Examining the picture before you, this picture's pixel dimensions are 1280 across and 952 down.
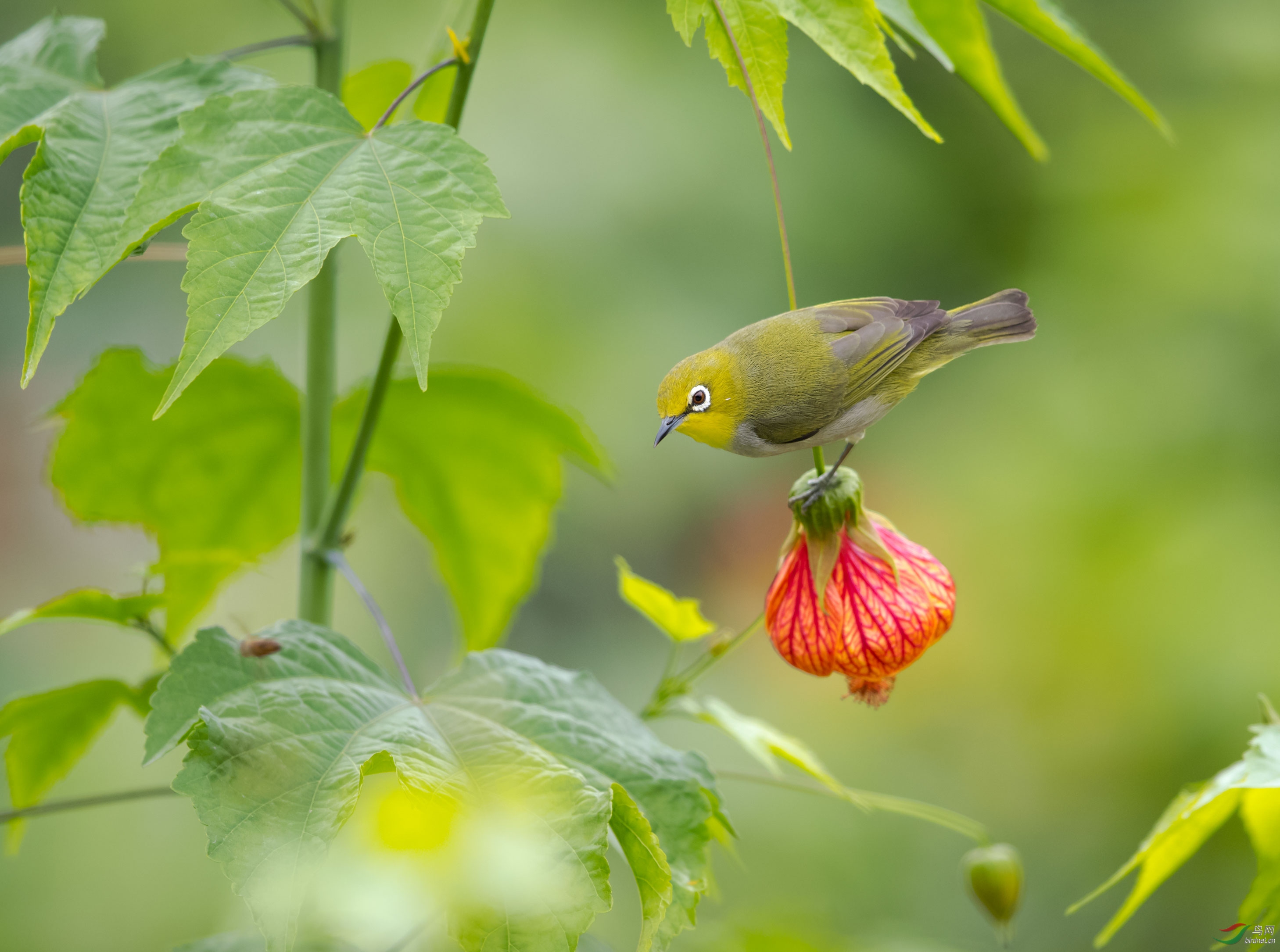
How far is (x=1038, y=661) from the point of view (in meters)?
2.13

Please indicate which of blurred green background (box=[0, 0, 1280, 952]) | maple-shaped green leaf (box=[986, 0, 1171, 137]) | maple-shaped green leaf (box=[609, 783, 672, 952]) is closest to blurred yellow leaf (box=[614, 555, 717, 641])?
maple-shaped green leaf (box=[609, 783, 672, 952])

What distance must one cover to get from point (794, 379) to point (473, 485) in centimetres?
36

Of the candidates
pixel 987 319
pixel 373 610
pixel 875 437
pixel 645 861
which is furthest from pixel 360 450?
pixel 875 437

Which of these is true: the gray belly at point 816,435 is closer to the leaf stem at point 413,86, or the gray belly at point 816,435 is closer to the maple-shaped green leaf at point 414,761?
the maple-shaped green leaf at point 414,761

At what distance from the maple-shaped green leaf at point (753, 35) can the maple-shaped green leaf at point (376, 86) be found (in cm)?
38

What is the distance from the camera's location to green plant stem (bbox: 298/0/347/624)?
0.78m

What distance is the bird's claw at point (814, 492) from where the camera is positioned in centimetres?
73

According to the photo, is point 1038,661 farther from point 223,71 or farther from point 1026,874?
point 223,71

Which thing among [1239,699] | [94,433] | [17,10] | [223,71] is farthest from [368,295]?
[1239,699]

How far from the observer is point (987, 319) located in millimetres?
782

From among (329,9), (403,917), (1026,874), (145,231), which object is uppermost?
(329,9)

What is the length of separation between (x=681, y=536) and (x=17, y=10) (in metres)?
1.79

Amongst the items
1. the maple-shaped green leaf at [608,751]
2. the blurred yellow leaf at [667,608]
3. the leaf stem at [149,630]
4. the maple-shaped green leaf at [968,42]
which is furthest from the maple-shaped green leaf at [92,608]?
the maple-shaped green leaf at [968,42]

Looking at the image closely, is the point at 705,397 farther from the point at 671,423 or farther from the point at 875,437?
the point at 875,437
